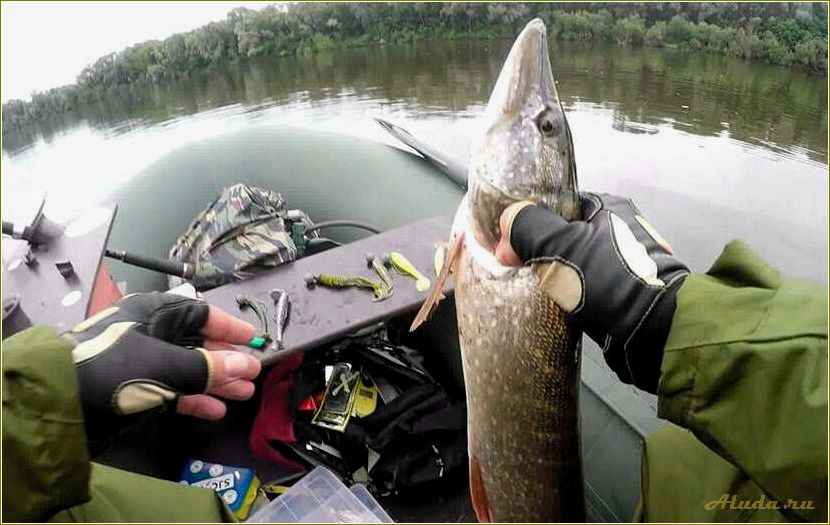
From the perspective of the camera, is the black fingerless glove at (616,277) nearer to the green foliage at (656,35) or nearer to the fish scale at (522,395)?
the fish scale at (522,395)

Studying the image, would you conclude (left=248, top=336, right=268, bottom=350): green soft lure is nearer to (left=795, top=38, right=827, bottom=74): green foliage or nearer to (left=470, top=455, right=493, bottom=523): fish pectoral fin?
(left=470, top=455, right=493, bottom=523): fish pectoral fin

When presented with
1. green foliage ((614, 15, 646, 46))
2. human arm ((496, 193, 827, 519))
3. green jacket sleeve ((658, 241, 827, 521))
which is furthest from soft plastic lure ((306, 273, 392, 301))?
green foliage ((614, 15, 646, 46))

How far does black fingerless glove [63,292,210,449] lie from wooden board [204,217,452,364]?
302 millimetres

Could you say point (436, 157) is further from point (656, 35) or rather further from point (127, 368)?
point (127, 368)

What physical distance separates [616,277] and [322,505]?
88cm

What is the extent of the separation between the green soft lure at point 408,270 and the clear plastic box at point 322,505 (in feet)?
1.65

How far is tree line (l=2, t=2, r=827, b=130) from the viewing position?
2059 mm

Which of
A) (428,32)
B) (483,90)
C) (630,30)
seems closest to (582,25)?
(630,30)

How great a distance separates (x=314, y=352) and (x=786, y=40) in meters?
1.85

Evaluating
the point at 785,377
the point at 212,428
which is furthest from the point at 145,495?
the point at 785,377

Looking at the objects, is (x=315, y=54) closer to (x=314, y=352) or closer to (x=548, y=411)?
(x=314, y=352)

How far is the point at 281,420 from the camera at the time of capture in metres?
1.62

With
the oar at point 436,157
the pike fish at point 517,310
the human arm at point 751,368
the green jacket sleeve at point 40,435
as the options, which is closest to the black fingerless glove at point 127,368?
the green jacket sleeve at point 40,435

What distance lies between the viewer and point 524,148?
117 centimetres
